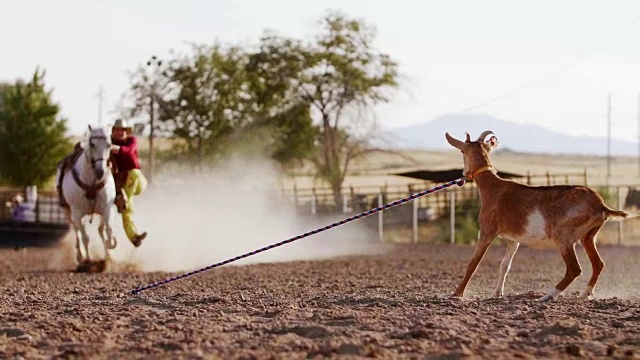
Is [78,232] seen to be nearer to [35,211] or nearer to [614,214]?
[614,214]

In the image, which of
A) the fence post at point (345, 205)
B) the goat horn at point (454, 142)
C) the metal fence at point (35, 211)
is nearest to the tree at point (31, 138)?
the metal fence at point (35, 211)

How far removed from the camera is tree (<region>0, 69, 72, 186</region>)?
5862 centimetres

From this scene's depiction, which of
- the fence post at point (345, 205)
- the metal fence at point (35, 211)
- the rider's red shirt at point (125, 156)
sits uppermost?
the rider's red shirt at point (125, 156)

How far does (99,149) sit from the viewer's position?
17.2m

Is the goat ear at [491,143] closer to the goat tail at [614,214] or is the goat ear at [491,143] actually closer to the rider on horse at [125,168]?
the goat tail at [614,214]

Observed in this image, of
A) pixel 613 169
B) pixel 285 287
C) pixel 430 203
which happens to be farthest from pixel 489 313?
pixel 613 169

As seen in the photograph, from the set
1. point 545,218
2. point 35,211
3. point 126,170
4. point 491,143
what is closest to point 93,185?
point 126,170

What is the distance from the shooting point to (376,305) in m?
10.1

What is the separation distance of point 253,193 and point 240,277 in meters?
27.4

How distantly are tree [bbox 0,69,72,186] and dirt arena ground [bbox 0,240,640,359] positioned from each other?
45.5 meters

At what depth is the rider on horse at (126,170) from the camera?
1845 centimetres

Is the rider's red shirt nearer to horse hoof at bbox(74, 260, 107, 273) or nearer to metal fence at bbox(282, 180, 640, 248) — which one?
horse hoof at bbox(74, 260, 107, 273)

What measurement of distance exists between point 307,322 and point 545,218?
9.62ft

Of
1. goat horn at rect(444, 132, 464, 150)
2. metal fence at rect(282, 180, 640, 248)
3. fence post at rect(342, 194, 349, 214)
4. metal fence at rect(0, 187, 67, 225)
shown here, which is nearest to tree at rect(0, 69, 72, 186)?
metal fence at rect(0, 187, 67, 225)
